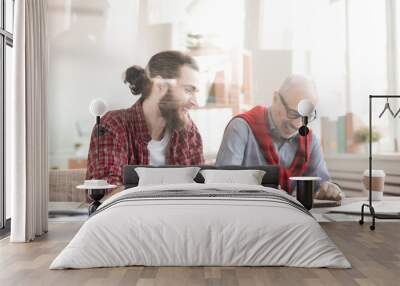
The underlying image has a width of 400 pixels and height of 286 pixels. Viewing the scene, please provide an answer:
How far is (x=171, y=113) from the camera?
278 inches

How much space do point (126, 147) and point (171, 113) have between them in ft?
2.35

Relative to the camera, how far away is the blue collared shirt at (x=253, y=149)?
7.05 m

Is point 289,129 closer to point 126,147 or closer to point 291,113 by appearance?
point 291,113

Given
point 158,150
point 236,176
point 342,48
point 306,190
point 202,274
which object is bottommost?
point 202,274

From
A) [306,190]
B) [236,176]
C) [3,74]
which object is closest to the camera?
[3,74]

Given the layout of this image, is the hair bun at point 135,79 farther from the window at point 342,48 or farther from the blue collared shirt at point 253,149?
the window at point 342,48

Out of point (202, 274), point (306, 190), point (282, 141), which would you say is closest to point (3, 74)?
point (282, 141)

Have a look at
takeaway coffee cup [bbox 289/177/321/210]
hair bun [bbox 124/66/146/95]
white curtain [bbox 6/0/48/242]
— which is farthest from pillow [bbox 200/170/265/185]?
white curtain [bbox 6/0/48/242]

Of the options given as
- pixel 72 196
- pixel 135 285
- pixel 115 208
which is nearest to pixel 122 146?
pixel 72 196

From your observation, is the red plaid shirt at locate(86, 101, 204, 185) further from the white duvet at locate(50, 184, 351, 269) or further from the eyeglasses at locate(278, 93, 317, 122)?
the white duvet at locate(50, 184, 351, 269)

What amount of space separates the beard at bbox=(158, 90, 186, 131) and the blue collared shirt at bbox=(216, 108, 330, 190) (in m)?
0.60

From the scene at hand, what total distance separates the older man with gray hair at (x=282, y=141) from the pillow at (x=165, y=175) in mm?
588

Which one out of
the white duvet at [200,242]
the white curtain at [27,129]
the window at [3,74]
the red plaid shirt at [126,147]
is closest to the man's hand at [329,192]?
the red plaid shirt at [126,147]

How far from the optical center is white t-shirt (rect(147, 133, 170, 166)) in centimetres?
700
